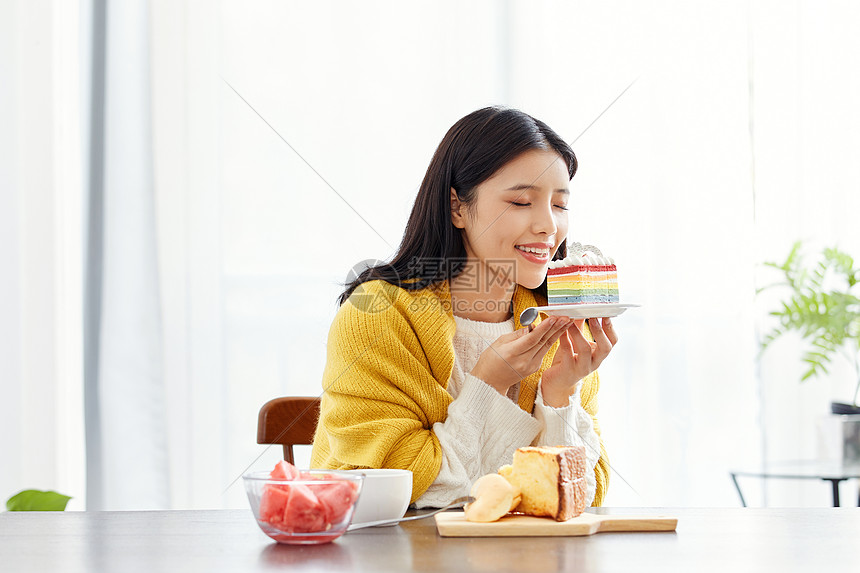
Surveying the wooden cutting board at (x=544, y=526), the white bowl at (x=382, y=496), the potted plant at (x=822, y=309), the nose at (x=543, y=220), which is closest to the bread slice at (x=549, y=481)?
the wooden cutting board at (x=544, y=526)

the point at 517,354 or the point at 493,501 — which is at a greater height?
the point at 517,354

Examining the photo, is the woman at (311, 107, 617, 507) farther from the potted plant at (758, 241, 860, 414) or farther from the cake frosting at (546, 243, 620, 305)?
the potted plant at (758, 241, 860, 414)

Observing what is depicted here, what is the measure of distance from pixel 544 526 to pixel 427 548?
135 millimetres

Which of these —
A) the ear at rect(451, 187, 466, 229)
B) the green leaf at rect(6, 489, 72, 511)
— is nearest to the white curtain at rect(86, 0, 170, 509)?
the green leaf at rect(6, 489, 72, 511)

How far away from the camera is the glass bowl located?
813 mm

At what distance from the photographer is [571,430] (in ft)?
4.70

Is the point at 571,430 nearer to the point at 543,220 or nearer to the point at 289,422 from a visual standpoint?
the point at 543,220

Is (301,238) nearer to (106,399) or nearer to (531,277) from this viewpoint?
(106,399)

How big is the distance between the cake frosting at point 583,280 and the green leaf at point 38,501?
54.1 inches

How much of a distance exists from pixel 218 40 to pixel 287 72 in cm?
23

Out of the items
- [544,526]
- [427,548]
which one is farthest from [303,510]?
[544,526]

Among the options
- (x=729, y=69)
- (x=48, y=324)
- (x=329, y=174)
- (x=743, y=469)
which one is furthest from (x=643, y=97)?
(x=48, y=324)

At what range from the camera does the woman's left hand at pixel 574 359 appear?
1.42 metres

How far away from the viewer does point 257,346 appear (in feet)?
8.38
